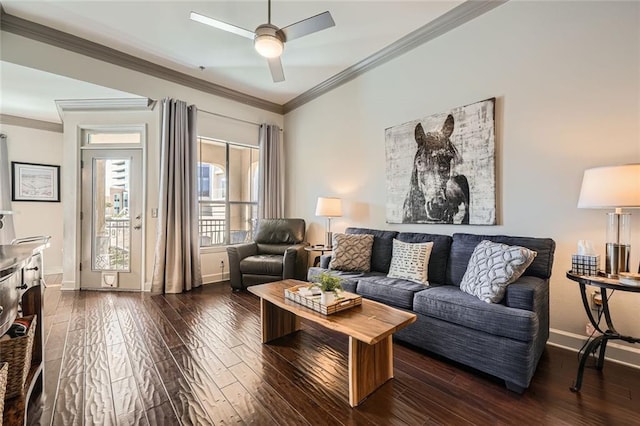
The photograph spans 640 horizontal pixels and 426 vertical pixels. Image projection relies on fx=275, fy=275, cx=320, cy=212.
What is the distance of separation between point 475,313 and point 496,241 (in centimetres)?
78

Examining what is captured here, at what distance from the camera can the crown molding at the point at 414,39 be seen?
255 centimetres

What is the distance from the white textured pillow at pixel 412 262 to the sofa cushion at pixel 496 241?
0.21 meters

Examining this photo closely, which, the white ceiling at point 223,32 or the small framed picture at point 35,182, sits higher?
the white ceiling at point 223,32

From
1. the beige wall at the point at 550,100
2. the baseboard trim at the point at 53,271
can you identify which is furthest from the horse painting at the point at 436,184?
the baseboard trim at the point at 53,271

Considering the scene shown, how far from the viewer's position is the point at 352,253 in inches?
119

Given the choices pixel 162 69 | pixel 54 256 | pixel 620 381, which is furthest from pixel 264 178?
pixel 620 381

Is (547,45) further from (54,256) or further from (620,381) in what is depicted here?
(54,256)

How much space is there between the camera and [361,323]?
63.8 inches

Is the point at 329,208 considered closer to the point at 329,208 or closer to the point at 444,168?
the point at 329,208

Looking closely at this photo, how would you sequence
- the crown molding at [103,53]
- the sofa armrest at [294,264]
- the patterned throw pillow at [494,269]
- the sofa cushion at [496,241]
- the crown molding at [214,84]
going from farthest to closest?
1. the sofa armrest at [294,264]
2. the crown molding at [103,53]
3. the crown molding at [214,84]
4. the sofa cushion at [496,241]
5. the patterned throw pillow at [494,269]

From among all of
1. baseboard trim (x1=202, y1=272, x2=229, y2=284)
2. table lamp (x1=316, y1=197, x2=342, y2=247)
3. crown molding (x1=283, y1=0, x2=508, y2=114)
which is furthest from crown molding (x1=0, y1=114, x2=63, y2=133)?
table lamp (x1=316, y1=197, x2=342, y2=247)

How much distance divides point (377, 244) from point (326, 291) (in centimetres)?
143

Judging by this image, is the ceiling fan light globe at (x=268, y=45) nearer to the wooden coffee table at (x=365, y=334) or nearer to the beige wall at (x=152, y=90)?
the wooden coffee table at (x=365, y=334)

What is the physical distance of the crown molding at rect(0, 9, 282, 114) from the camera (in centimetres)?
276
